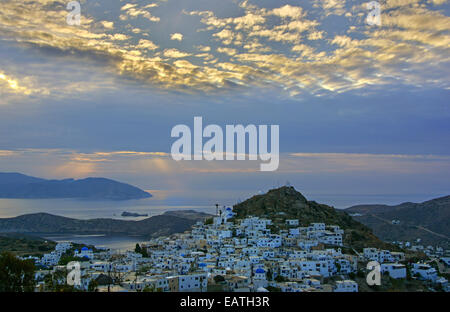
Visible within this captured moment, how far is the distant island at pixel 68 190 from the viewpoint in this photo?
585 feet

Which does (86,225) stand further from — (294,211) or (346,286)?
(346,286)

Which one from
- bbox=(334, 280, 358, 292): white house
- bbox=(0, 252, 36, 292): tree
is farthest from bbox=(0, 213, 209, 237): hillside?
bbox=(0, 252, 36, 292): tree

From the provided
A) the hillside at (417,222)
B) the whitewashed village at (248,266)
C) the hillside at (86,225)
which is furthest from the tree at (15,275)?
the hillside at (86,225)

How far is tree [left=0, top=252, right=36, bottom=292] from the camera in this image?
Result: 14.9 meters

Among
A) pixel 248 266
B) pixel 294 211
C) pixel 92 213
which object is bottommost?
pixel 92 213

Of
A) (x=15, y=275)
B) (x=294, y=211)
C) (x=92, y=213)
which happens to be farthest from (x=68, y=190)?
(x=15, y=275)

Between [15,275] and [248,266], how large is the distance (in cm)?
1248

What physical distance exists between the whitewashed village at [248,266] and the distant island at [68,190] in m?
157

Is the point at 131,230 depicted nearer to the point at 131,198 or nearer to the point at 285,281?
the point at 285,281

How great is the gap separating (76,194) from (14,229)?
389 feet

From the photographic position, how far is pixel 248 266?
74.5 feet

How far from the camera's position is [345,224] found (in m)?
38.0

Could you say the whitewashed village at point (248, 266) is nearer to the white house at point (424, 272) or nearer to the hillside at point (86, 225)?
the white house at point (424, 272)

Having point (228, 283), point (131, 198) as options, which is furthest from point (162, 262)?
point (131, 198)
